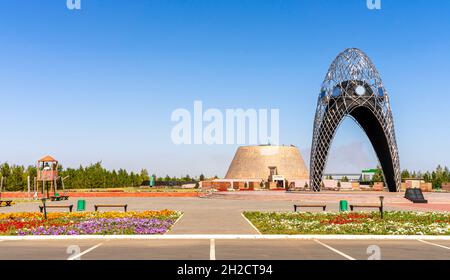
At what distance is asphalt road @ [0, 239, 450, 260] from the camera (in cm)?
1177

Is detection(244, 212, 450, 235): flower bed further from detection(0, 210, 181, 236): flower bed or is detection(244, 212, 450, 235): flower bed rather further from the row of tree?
the row of tree

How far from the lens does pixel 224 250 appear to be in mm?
12805

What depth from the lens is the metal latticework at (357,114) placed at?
53.4m

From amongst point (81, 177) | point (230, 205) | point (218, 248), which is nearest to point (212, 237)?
point (218, 248)

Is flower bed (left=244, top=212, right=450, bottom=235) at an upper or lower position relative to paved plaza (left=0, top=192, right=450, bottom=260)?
lower

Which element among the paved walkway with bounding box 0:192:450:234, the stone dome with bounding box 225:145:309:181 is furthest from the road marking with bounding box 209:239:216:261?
the stone dome with bounding box 225:145:309:181

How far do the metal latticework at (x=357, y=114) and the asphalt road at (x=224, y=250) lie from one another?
→ 40.5 metres

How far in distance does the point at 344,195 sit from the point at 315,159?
14909mm

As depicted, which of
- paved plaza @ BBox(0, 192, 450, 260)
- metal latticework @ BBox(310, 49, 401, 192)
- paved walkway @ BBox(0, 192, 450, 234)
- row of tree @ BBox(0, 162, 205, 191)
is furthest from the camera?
row of tree @ BBox(0, 162, 205, 191)

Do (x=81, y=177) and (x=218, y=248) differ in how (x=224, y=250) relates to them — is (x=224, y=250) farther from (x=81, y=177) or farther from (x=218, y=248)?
(x=81, y=177)

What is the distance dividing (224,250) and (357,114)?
4932 cm

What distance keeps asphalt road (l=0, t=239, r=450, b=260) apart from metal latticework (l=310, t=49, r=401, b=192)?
133 ft
